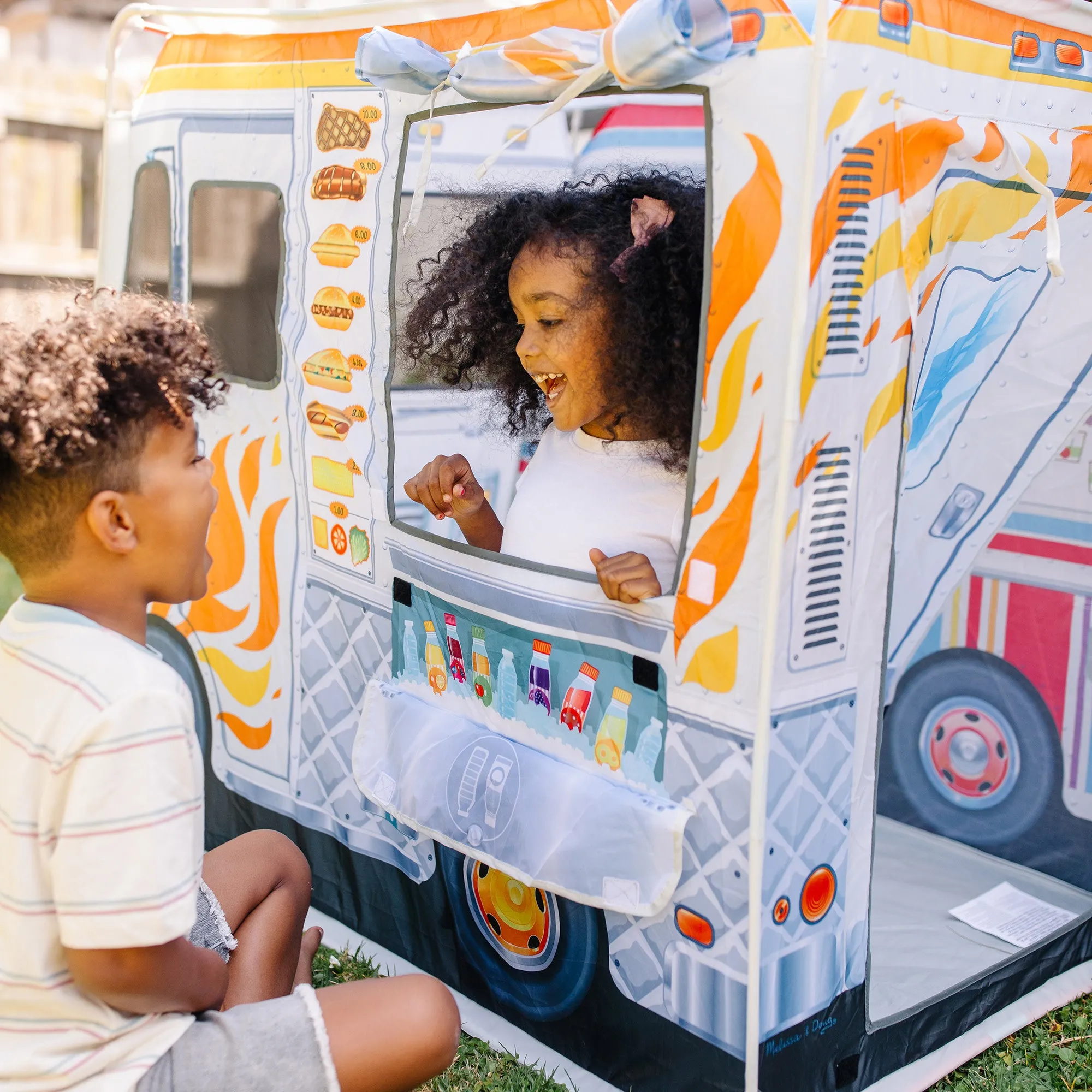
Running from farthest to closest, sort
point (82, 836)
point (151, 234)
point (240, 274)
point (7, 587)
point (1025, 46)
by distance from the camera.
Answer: point (7, 587), point (151, 234), point (240, 274), point (1025, 46), point (82, 836)

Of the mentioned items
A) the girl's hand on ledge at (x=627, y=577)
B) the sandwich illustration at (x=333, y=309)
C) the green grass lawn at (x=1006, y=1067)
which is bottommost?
the green grass lawn at (x=1006, y=1067)

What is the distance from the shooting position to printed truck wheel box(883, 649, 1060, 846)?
288 centimetres

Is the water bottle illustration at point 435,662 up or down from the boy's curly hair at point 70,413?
down

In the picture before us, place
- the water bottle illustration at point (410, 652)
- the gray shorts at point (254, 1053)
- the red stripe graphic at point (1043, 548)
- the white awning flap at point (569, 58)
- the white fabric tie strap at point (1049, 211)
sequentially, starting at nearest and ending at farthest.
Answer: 1. the gray shorts at point (254, 1053)
2. the white awning flap at point (569, 58)
3. the white fabric tie strap at point (1049, 211)
4. the water bottle illustration at point (410, 652)
5. the red stripe graphic at point (1043, 548)

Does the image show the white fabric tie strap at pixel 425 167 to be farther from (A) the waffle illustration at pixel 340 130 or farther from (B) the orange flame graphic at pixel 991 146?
(B) the orange flame graphic at pixel 991 146

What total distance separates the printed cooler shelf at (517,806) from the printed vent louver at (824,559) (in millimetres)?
327

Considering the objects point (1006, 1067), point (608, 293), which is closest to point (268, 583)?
point (608, 293)

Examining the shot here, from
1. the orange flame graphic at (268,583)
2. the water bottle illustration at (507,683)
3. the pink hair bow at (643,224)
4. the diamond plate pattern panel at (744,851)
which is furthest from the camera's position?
the orange flame graphic at (268,583)

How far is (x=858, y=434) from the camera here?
1688mm

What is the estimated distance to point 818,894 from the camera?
1824 millimetres

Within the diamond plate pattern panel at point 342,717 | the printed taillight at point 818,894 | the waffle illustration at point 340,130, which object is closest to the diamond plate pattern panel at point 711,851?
the printed taillight at point 818,894

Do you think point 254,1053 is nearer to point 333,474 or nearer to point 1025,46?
point 333,474

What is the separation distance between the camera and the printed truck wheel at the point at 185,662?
2.88 m

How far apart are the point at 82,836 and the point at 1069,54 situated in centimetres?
174
